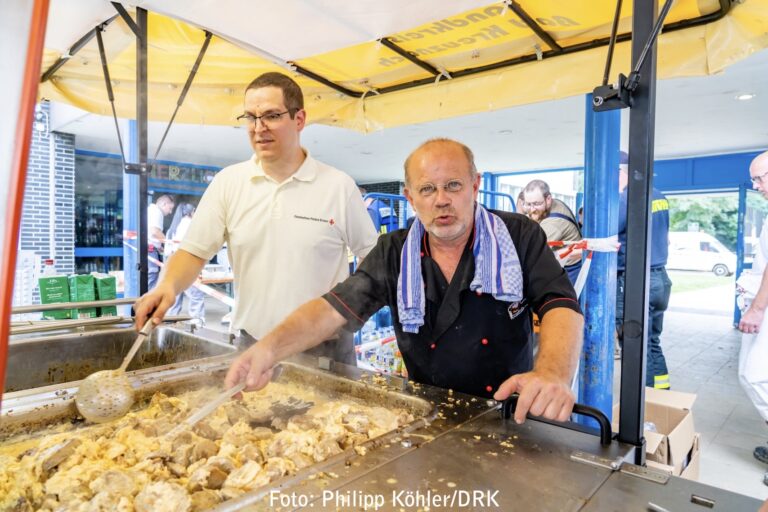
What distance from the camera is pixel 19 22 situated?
1.12 feet

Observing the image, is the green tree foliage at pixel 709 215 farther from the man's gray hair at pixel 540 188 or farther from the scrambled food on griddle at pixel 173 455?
the scrambled food on griddle at pixel 173 455

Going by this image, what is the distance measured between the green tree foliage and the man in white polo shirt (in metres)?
11.4

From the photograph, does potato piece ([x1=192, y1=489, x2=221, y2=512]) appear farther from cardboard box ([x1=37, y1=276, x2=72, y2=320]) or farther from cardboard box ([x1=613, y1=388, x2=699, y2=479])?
cardboard box ([x1=37, y1=276, x2=72, y2=320])

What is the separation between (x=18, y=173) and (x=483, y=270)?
1.46m

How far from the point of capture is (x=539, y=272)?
165 centimetres

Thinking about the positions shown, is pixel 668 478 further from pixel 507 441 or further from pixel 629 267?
pixel 629 267

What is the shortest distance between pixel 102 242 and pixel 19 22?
1189 cm

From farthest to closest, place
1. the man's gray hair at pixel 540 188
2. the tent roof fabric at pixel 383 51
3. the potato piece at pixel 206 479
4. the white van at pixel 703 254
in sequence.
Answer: the white van at pixel 703 254 < the man's gray hair at pixel 540 188 < the tent roof fabric at pixel 383 51 < the potato piece at pixel 206 479

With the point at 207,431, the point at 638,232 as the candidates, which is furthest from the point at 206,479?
the point at 638,232

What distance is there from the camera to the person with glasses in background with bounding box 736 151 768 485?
10.7 feet

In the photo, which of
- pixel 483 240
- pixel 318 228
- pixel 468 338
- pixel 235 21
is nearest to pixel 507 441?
pixel 468 338

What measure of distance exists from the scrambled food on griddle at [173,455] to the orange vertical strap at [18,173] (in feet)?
2.33

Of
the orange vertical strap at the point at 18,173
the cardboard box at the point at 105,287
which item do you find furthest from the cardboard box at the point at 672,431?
the cardboard box at the point at 105,287

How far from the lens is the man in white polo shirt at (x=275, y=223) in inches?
86.3
